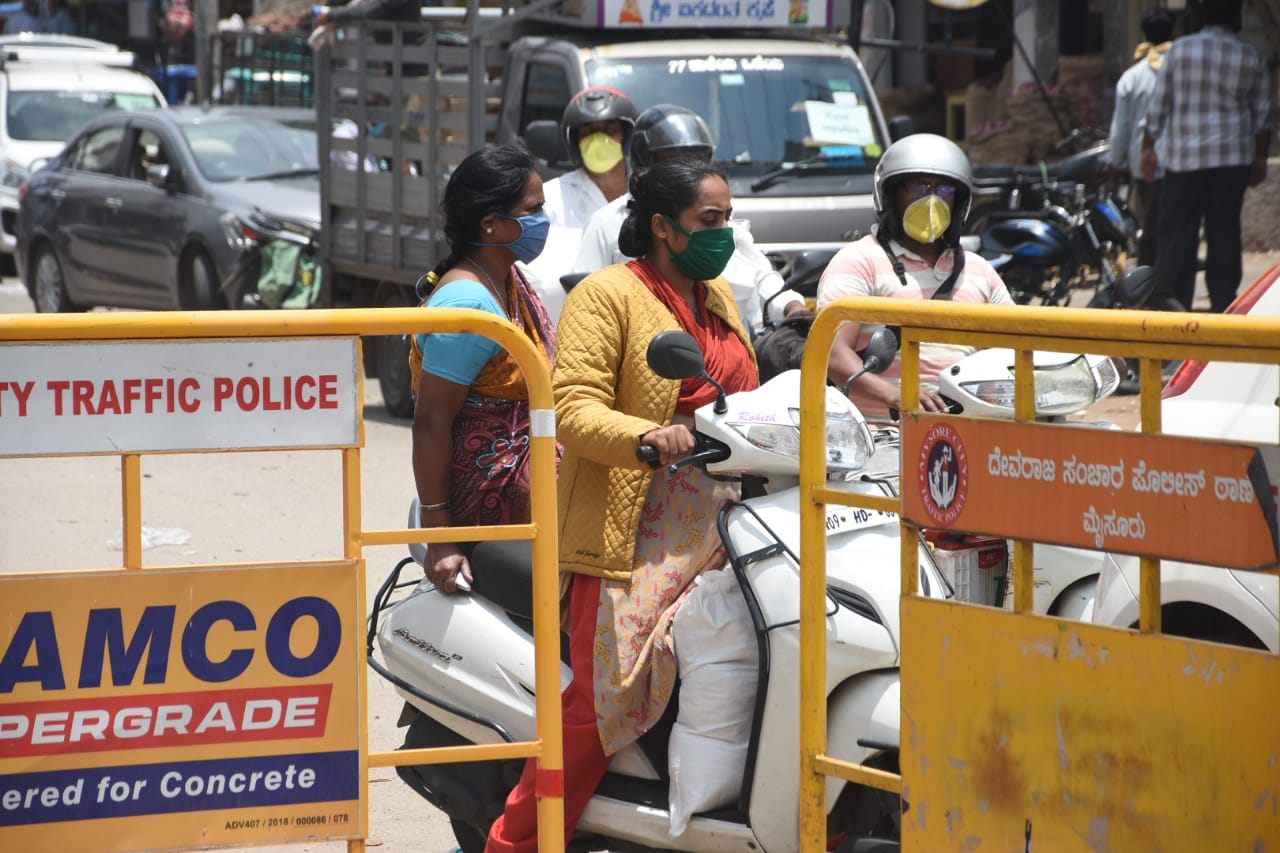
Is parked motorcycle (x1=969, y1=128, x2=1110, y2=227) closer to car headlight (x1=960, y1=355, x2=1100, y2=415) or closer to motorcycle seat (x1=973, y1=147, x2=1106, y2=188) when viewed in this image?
motorcycle seat (x1=973, y1=147, x2=1106, y2=188)

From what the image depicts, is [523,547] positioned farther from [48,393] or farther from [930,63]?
[930,63]

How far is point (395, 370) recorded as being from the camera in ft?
34.5

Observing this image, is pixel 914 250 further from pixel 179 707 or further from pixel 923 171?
pixel 179 707

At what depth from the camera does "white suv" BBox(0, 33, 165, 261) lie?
1814 cm

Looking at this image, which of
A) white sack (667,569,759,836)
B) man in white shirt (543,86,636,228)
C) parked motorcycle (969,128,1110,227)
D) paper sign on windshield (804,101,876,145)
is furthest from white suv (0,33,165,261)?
white sack (667,569,759,836)

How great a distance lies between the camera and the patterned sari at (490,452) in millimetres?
3789

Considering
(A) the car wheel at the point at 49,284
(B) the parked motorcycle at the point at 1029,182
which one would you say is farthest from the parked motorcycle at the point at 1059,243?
(A) the car wheel at the point at 49,284

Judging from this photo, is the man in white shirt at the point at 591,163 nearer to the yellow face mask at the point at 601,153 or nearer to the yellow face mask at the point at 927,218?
the yellow face mask at the point at 601,153

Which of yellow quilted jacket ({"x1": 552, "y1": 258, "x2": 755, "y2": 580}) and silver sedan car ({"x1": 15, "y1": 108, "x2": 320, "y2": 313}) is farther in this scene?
silver sedan car ({"x1": 15, "y1": 108, "x2": 320, "y2": 313})

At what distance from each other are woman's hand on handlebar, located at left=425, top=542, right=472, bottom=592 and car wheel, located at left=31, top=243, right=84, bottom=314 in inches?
448

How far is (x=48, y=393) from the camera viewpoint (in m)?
3.04

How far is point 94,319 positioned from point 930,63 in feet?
59.6

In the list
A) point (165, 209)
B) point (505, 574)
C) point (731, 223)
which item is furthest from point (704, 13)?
point (505, 574)

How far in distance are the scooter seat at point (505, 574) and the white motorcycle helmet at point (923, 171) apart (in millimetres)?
1422
